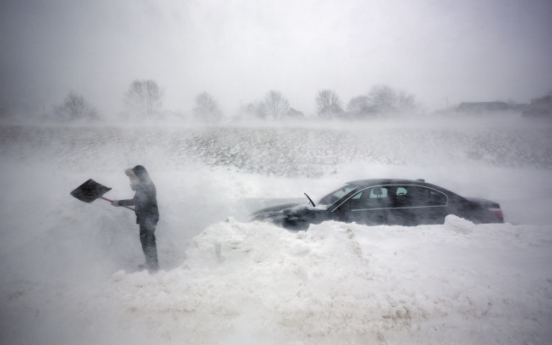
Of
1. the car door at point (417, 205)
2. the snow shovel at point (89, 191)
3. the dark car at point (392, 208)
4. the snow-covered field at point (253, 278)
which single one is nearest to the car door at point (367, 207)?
the dark car at point (392, 208)

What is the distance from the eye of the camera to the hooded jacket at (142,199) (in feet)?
11.0

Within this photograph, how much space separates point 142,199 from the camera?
334cm

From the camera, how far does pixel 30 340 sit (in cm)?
183

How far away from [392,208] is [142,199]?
4.20m

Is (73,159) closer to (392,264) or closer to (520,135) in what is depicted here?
(392,264)

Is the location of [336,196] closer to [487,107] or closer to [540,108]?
[540,108]

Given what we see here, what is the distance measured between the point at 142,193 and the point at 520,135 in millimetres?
19677

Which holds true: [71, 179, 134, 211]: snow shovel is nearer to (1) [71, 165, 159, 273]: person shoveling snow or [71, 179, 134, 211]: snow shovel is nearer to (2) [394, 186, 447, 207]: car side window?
(1) [71, 165, 159, 273]: person shoveling snow

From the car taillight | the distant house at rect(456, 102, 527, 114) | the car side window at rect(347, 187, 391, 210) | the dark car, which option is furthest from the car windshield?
the distant house at rect(456, 102, 527, 114)

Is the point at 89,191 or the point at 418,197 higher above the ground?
the point at 89,191

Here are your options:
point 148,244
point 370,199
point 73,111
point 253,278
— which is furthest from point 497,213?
point 73,111

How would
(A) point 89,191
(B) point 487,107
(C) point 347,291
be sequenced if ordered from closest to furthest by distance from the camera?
(C) point 347,291 < (A) point 89,191 < (B) point 487,107

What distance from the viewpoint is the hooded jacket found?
11.0 feet

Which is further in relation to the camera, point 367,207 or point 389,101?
point 389,101
